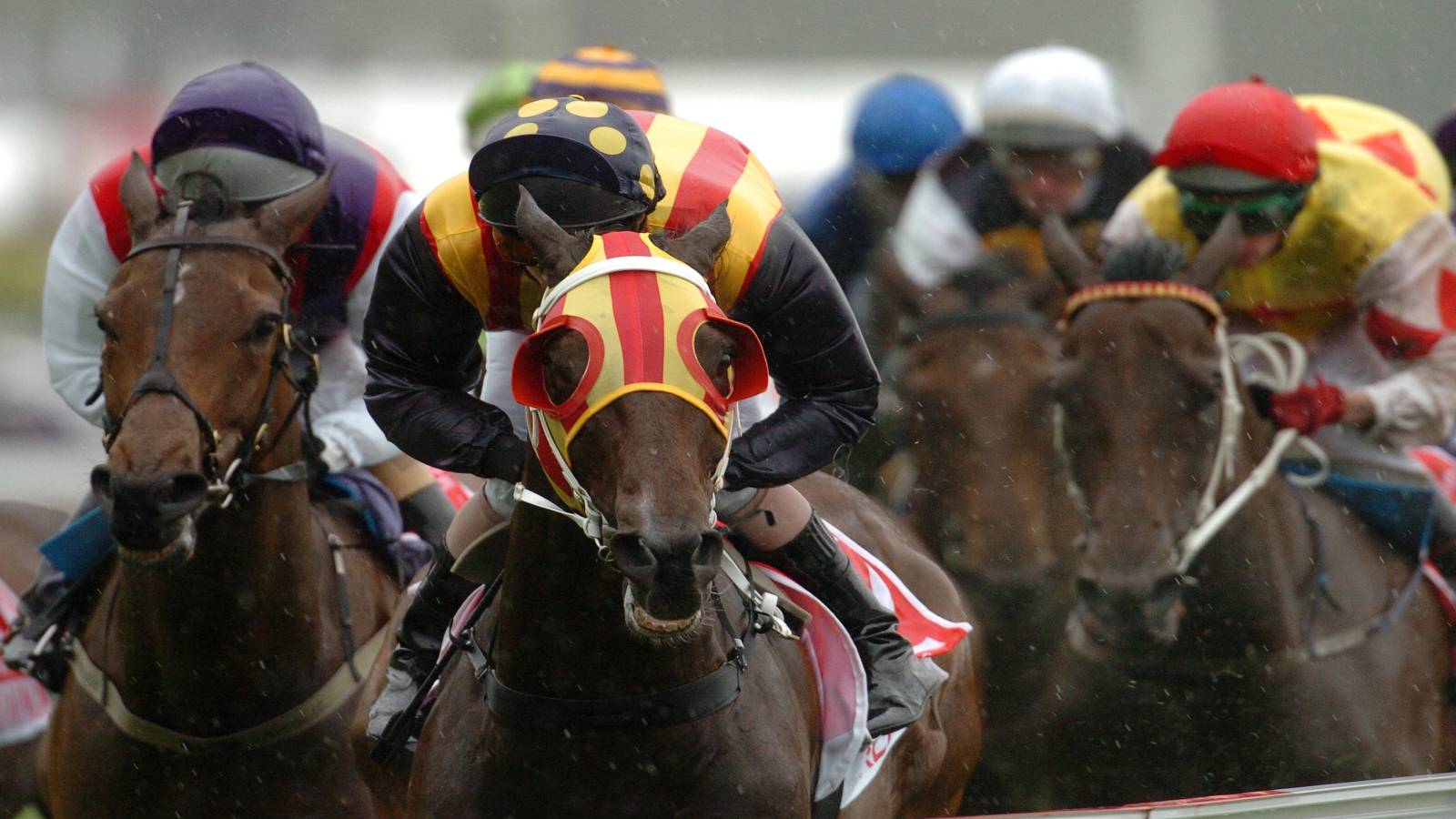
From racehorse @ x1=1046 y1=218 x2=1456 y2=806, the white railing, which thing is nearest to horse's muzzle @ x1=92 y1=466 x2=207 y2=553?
the white railing

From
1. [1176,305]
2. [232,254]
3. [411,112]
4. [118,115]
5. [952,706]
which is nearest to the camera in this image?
[232,254]

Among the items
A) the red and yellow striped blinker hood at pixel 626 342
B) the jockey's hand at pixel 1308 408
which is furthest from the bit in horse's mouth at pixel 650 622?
the jockey's hand at pixel 1308 408

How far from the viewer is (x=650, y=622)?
274cm

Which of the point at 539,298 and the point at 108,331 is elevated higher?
the point at 539,298

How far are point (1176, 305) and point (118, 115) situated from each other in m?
14.0

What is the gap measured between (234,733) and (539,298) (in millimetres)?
1410

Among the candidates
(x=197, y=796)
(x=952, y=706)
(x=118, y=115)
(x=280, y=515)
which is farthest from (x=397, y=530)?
(x=118, y=115)

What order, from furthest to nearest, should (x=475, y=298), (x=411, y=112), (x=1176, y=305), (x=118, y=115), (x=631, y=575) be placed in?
1. (x=411, y=112)
2. (x=118, y=115)
3. (x=1176, y=305)
4. (x=475, y=298)
5. (x=631, y=575)

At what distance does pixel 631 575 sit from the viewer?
2.62 meters

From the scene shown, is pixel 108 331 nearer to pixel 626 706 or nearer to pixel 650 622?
pixel 626 706

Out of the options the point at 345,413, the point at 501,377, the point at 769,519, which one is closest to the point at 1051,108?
the point at 345,413

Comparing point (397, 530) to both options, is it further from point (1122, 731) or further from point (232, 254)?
point (1122, 731)

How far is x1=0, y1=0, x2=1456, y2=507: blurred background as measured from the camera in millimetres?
16875

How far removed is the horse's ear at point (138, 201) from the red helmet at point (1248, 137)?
3111 millimetres
